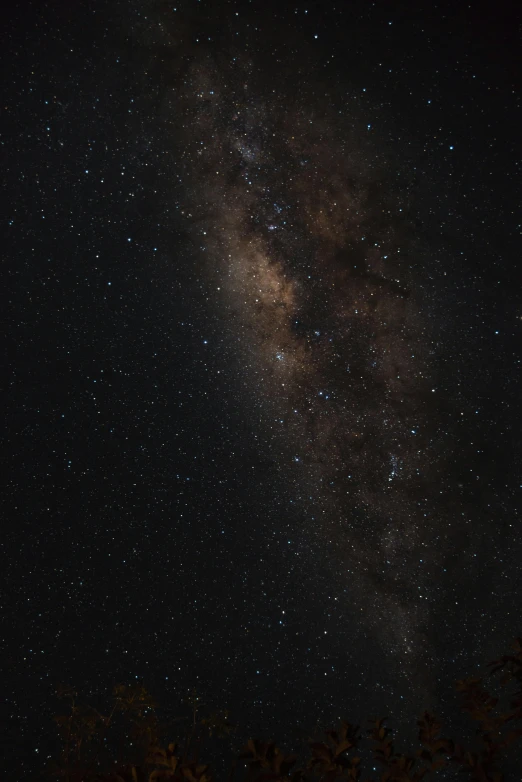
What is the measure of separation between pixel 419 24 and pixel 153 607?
21.5 feet

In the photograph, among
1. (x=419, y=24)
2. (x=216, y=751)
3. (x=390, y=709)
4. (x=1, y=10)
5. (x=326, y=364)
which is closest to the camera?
(x=1, y=10)

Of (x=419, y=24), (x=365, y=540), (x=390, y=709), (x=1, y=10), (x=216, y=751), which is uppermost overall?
(x=419, y=24)

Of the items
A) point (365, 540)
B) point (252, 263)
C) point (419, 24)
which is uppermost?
point (419, 24)

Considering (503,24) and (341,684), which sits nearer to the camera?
(503,24)

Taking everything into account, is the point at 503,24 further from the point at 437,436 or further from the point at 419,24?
the point at 437,436

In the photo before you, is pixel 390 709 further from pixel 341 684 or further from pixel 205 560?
pixel 205 560

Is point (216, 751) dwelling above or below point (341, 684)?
below

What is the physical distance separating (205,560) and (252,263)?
3.29 metres

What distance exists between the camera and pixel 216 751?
7.02m

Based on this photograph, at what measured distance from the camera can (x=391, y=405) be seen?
606 cm

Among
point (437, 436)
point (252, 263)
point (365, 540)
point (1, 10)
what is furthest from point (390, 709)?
point (1, 10)

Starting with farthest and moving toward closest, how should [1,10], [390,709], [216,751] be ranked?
[216,751], [390,709], [1,10]

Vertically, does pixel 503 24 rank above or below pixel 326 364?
above

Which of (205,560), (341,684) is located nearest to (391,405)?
(205,560)
